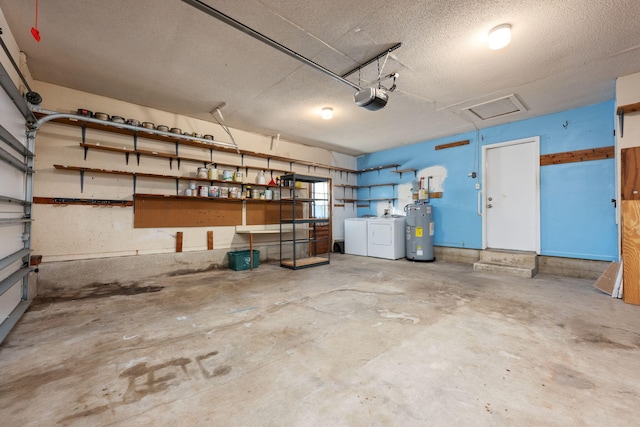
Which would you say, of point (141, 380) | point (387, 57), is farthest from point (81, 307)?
point (387, 57)

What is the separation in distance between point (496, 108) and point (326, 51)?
3.23 meters

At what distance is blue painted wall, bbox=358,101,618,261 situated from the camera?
13.1 ft

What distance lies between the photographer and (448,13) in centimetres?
→ 223

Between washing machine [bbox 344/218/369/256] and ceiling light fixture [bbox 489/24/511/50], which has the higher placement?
ceiling light fixture [bbox 489/24/511/50]

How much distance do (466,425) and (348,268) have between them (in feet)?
12.0

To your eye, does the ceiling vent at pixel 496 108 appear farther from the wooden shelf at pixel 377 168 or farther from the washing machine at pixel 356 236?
the washing machine at pixel 356 236

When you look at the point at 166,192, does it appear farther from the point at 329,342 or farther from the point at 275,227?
the point at 329,342

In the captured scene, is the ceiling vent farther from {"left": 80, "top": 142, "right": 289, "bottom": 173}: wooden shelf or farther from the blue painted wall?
{"left": 80, "top": 142, "right": 289, "bottom": 173}: wooden shelf

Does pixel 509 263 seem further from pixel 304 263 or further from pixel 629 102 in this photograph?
pixel 304 263

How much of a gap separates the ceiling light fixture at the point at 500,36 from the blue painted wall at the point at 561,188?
9.88 ft

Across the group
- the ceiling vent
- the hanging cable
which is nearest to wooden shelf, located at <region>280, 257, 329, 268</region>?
the hanging cable

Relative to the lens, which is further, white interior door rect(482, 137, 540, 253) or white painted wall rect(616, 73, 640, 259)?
white interior door rect(482, 137, 540, 253)

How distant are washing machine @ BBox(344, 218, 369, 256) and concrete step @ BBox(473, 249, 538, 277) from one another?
95.9 inches

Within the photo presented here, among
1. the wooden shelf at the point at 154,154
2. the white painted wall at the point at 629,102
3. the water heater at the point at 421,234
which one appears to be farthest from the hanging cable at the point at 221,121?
the white painted wall at the point at 629,102
